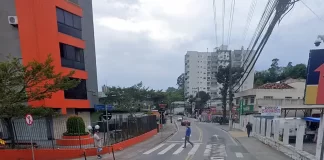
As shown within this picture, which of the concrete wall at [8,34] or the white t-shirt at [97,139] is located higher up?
the concrete wall at [8,34]

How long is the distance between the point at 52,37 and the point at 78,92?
541 cm

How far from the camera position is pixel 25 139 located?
15789mm

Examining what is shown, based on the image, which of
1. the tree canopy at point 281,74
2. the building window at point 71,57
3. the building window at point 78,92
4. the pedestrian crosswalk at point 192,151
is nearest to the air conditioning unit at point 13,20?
Result: the building window at point 71,57

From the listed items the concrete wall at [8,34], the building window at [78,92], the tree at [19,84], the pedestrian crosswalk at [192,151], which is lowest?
the pedestrian crosswalk at [192,151]

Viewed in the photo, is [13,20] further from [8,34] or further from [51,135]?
[51,135]

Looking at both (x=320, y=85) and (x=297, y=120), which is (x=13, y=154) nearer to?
(x=320, y=85)

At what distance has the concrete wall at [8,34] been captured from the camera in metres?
20.1

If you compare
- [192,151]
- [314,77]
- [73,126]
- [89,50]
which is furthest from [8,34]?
[314,77]

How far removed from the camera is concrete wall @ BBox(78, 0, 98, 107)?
2452 cm

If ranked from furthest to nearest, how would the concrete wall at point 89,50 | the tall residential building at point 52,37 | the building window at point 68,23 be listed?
the concrete wall at point 89,50
the building window at point 68,23
the tall residential building at point 52,37

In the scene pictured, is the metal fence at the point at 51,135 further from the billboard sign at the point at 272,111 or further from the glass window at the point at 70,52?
the billboard sign at the point at 272,111

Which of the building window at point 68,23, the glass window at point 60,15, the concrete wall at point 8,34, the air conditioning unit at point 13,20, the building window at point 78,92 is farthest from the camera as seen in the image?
the building window at point 78,92

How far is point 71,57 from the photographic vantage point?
73.9 ft

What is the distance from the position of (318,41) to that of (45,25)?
1871 centimetres
